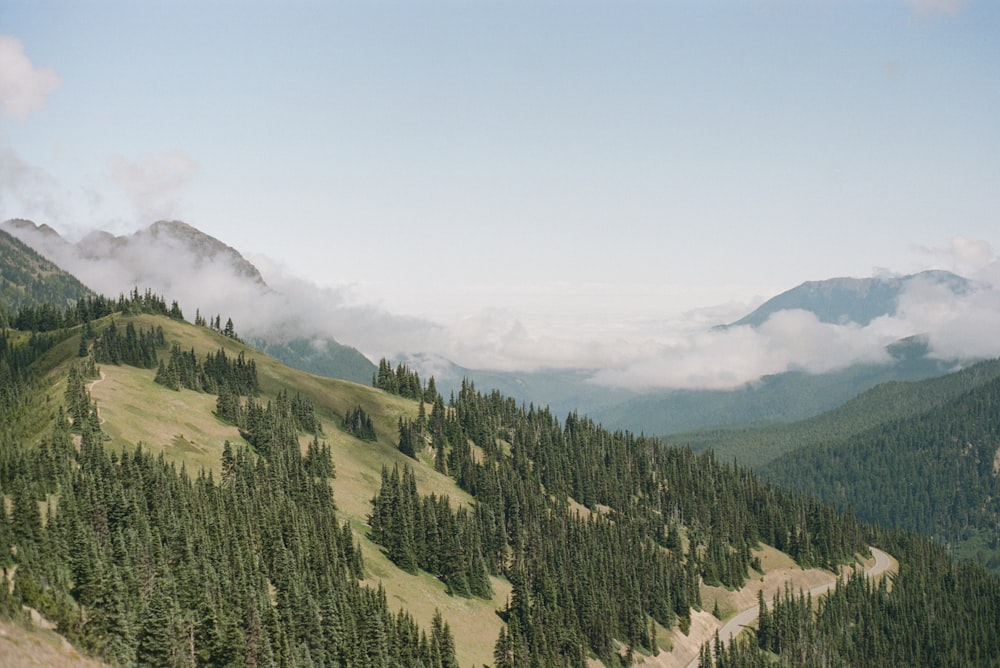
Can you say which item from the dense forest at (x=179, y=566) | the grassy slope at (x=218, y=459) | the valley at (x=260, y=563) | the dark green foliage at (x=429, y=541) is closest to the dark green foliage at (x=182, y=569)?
the dense forest at (x=179, y=566)

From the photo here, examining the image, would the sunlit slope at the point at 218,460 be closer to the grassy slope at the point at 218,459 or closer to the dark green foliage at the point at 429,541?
the grassy slope at the point at 218,459

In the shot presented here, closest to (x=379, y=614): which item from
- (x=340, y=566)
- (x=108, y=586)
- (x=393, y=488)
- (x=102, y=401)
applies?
(x=340, y=566)

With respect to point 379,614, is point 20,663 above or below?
above

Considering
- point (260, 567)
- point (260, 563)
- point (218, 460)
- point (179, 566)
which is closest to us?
point (179, 566)

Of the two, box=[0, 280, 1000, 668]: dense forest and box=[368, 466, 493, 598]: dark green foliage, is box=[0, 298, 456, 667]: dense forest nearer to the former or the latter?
box=[0, 280, 1000, 668]: dense forest

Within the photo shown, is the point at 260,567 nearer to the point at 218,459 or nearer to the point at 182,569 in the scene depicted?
the point at 182,569

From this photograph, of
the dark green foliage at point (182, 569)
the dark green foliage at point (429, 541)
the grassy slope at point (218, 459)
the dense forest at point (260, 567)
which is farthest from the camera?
the dark green foliage at point (429, 541)

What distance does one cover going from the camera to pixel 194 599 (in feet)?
308

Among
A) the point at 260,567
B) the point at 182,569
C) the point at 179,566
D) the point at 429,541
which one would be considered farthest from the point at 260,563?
the point at 429,541

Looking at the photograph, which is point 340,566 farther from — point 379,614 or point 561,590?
point 561,590

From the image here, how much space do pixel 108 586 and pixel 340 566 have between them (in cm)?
5511

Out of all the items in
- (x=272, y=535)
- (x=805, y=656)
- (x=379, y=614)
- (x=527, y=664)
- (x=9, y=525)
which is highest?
(x=9, y=525)

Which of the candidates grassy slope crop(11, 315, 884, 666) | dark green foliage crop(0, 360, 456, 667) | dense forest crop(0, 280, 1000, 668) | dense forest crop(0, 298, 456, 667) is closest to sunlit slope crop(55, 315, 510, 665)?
grassy slope crop(11, 315, 884, 666)

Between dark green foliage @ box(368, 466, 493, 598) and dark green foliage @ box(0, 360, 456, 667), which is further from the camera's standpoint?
dark green foliage @ box(368, 466, 493, 598)
